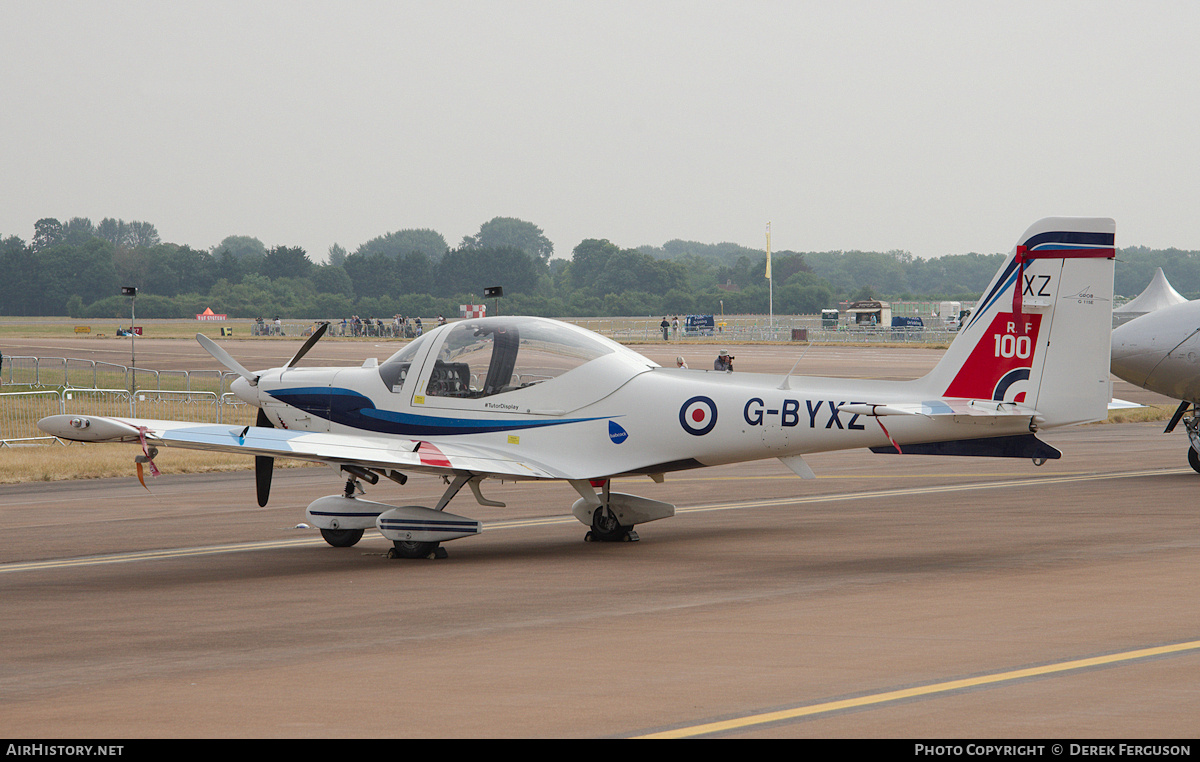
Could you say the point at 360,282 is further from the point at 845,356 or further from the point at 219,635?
the point at 219,635

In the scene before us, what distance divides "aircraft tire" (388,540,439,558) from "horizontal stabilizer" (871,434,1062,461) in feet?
16.7

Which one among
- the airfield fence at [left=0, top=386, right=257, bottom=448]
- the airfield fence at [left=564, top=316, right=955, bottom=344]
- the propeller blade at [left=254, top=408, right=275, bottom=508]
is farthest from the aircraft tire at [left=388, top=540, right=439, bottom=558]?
→ the airfield fence at [left=564, top=316, right=955, bottom=344]

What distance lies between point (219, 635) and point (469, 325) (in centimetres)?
583

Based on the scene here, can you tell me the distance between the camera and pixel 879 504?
18328 millimetres

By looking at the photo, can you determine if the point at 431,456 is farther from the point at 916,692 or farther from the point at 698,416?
the point at 916,692

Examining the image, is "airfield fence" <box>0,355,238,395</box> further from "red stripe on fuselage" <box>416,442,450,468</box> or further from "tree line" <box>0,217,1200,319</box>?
"tree line" <box>0,217,1200,319</box>

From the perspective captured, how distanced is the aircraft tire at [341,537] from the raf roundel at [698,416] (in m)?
4.35

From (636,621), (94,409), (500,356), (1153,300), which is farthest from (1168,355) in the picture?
(94,409)

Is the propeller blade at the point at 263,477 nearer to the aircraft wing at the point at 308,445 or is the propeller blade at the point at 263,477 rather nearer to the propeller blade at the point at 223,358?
the propeller blade at the point at 223,358

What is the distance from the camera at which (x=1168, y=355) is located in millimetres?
21031

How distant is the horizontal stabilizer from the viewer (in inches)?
506

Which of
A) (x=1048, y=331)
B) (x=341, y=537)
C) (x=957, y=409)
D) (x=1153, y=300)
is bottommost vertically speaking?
(x=341, y=537)

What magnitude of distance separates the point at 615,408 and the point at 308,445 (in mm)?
3461

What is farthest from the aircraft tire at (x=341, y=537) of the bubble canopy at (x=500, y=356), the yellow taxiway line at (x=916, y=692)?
the yellow taxiway line at (x=916, y=692)
